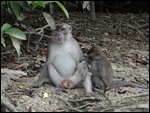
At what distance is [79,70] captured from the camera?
6.68 meters

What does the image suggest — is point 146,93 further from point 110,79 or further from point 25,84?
point 25,84

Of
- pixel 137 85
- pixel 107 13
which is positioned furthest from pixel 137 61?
pixel 107 13

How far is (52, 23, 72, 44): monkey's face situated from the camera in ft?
22.0

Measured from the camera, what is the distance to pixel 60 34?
671cm

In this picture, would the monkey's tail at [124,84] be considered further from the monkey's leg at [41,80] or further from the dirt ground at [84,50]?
the monkey's leg at [41,80]

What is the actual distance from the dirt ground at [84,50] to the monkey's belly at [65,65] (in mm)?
301

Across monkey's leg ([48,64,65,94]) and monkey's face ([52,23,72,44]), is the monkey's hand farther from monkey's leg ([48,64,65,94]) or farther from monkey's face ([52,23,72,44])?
monkey's face ([52,23,72,44])

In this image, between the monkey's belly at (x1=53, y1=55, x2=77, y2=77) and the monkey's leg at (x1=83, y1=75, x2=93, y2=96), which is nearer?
the monkey's leg at (x1=83, y1=75, x2=93, y2=96)

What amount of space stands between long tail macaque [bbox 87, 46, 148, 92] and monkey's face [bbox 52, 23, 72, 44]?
47 centimetres

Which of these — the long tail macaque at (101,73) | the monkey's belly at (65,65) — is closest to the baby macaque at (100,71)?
the long tail macaque at (101,73)

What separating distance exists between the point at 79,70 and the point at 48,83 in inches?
21.6

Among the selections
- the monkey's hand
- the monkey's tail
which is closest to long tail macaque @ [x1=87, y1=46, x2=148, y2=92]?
the monkey's tail

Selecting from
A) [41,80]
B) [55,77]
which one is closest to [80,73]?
A: [55,77]

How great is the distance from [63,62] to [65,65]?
Answer: 54mm
